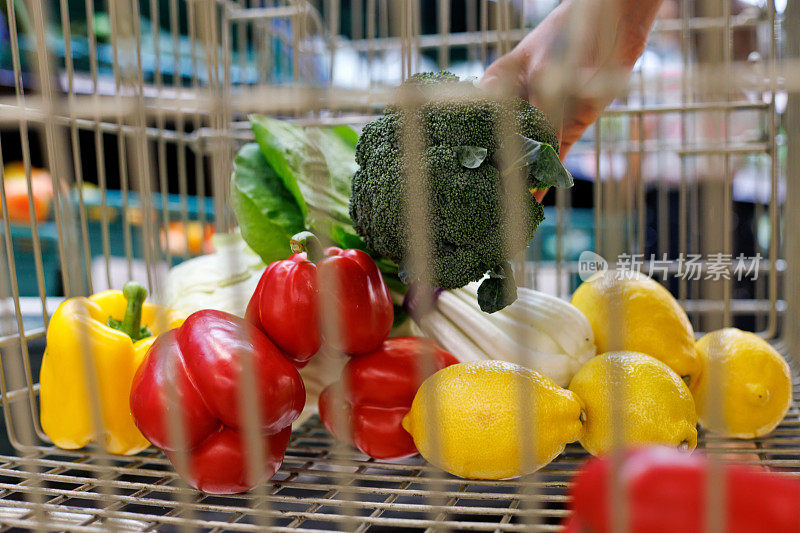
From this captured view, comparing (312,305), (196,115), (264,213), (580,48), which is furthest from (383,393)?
(196,115)

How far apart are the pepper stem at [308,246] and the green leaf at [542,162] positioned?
0.51ft

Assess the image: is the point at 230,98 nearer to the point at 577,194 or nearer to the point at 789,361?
the point at 789,361

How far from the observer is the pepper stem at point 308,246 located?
448mm

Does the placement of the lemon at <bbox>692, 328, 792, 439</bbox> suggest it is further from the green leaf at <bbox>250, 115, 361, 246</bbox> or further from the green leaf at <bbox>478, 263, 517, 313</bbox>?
the green leaf at <bbox>250, 115, 361, 246</bbox>

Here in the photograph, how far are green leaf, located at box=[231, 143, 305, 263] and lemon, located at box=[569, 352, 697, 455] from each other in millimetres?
272

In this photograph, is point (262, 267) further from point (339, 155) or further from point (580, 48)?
point (580, 48)

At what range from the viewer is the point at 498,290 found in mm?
442

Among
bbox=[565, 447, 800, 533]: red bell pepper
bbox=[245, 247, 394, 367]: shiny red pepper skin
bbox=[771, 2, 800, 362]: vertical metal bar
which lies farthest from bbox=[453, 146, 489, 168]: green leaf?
bbox=[771, 2, 800, 362]: vertical metal bar

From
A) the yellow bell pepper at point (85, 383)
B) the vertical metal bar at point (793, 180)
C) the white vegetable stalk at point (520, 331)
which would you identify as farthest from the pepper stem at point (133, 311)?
the vertical metal bar at point (793, 180)

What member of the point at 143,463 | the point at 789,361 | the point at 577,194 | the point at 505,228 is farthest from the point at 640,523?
the point at 577,194

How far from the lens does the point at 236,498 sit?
41 centimetres

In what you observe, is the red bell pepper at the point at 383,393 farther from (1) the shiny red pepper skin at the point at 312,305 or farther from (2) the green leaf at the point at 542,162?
(2) the green leaf at the point at 542,162

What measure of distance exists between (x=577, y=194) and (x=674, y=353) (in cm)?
144

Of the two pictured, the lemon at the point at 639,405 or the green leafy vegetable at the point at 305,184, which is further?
the green leafy vegetable at the point at 305,184
